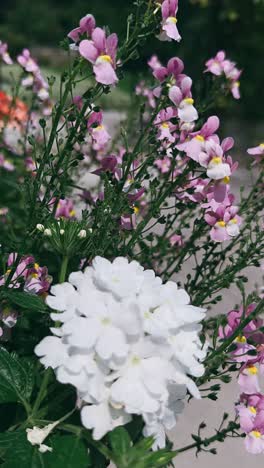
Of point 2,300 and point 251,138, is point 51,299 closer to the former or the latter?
point 2,300

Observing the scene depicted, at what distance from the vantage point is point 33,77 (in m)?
2.87

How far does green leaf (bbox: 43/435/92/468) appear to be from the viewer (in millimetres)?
1295

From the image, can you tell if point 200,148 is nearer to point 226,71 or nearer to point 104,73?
point 104,73

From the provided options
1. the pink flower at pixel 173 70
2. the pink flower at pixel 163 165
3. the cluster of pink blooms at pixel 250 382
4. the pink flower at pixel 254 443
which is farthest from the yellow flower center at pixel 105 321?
the pink flower at pixel 163 165

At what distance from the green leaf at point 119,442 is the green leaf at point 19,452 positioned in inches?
6.9

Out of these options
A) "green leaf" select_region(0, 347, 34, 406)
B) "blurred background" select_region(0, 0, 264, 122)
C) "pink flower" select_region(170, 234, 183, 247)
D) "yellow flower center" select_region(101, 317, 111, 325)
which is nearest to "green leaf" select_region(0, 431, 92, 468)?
"green leaf" select_region(0, 347, 34, 406)

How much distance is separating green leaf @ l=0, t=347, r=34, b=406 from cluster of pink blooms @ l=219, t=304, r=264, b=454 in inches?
17.6

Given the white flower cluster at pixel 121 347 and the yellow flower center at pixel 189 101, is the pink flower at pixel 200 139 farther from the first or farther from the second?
the white flower cluster at pixel 121 347

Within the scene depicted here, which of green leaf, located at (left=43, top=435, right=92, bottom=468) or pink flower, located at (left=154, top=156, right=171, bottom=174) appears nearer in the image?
green leaf, located at (left=43, top=435, right=92, bottom=468)

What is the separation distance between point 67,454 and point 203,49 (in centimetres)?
952

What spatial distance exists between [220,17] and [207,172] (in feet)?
26.9

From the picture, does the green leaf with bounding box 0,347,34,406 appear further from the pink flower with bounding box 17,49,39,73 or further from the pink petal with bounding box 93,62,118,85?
the pink flower with bounding box 17,49,39,73

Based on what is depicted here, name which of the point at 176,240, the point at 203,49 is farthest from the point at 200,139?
the point at 203,49

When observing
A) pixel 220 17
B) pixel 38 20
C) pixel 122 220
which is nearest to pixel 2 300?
pixel 122 220
